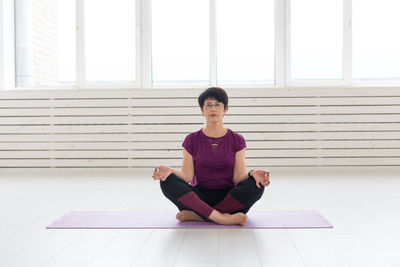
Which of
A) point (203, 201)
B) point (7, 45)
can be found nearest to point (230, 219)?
point (203, 201)

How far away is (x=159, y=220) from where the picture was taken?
107 inches

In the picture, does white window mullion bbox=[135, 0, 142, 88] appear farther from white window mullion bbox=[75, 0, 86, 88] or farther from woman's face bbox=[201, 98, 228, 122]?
woman's face bbox=[201, 98, 228, 122]

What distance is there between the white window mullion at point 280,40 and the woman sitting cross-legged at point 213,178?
2.87 meters

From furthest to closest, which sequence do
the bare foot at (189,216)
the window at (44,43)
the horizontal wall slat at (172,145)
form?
the window at (44,43) → the horizontal wall slat at (172,145) → the bare foot at (189,216)

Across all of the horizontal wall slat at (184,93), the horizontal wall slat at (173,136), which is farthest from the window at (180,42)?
the horizontal wall slat at (173,136)

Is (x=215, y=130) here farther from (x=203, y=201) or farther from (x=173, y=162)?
(x=173, y=162)

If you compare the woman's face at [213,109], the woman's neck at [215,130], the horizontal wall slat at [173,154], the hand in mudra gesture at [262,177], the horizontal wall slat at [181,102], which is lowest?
the horizontal wall slat at [173,154]

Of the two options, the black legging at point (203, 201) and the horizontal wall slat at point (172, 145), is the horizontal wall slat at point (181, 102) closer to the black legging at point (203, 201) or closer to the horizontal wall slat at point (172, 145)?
the horizontal wall slat at point (172, 145)

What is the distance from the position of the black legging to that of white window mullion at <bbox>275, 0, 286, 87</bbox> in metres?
3.06

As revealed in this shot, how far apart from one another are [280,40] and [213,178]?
3123 millimetres

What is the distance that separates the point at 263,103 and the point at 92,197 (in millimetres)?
2362

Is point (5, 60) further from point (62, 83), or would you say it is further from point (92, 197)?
point (92, 197)

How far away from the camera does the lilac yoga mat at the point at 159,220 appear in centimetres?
255

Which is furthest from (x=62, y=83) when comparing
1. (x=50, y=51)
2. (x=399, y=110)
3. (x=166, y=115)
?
(x=399, y=110)
